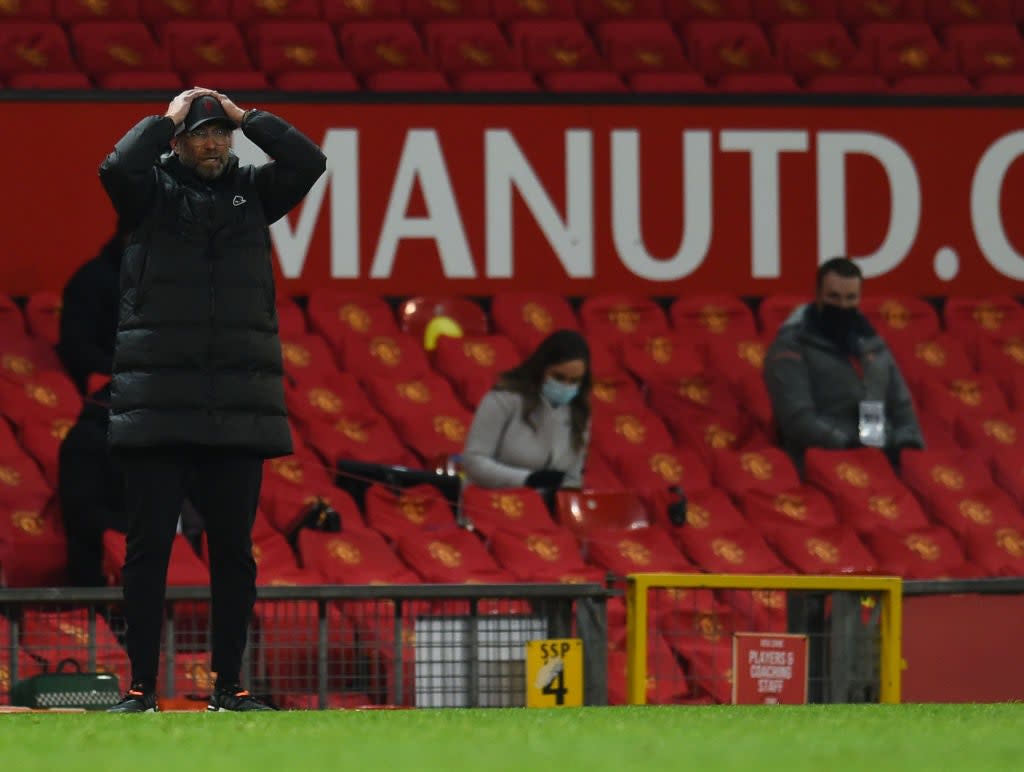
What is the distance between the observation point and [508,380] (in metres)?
8.70

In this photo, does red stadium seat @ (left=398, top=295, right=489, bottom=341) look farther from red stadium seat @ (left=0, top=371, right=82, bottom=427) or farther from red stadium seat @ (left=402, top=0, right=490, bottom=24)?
red stadium seat @ (left=0, top=371, right=82, bottom=427)

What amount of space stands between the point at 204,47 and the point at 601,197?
6.35ft

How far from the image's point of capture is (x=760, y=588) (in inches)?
265

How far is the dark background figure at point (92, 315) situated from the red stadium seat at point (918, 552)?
2821 millimetres

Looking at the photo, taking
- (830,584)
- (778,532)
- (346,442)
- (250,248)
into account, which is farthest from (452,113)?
(250,248)

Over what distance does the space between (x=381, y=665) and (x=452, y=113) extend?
4813mm

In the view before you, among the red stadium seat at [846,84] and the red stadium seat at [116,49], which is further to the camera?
the red stadium seat at [846,84]

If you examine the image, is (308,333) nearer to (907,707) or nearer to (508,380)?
(508,380)

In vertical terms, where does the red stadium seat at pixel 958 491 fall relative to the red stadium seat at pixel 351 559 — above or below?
above

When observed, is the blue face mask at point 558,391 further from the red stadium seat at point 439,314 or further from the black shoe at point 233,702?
the black shoe at point 233,702

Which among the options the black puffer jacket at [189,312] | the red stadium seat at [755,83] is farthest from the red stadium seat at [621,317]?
the black puffer jacket at [189,312]

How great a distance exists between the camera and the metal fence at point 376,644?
21.4 ft

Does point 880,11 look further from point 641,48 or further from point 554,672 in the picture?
point 554,672

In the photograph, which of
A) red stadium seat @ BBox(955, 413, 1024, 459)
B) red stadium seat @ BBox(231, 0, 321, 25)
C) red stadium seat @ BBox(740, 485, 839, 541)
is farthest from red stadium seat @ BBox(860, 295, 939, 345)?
red stadium seat @ BBox(231, 0, 321, 25)
